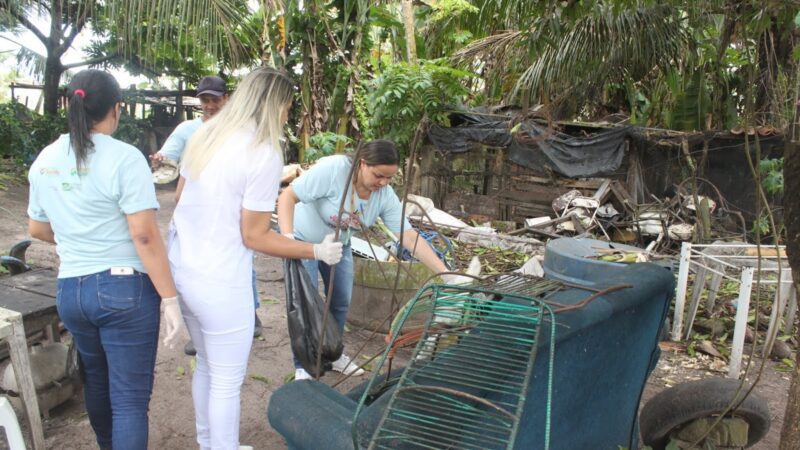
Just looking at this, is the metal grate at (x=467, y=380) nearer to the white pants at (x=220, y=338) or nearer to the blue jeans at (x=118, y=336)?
the white pants at (x=220, y=338)

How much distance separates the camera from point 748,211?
9492 mm

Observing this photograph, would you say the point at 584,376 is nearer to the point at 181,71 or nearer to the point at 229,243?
the point at 229,243

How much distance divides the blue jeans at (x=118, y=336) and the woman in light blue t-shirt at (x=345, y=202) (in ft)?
3.25

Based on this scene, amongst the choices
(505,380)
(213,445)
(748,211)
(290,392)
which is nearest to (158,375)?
(213,445)

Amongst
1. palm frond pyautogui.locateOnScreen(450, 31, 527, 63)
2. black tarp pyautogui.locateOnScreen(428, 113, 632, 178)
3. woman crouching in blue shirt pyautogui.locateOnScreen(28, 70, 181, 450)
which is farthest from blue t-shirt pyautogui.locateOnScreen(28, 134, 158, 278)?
black tarp pyautogui.locateOnScreen(428, 113, 632, 178)

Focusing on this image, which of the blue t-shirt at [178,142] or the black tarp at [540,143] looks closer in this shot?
the blue t-shirt at [178,142]

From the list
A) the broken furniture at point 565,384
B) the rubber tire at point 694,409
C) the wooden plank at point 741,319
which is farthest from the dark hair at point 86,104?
the wooden plank at point 741,319

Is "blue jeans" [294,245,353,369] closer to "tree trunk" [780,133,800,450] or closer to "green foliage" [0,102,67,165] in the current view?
"tree trunk" [780,133,800,450]

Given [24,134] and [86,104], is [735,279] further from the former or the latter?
[24,134]

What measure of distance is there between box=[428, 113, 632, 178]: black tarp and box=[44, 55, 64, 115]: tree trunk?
9441 mm

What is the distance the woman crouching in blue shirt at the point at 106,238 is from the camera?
74.7 inches

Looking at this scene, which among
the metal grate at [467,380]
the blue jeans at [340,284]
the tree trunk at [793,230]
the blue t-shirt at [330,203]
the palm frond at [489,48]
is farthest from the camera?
the palm frond at [489,48]

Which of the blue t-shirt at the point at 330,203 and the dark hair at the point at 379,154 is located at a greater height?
the dark hair at the point at 379,154

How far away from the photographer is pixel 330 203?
305cm
